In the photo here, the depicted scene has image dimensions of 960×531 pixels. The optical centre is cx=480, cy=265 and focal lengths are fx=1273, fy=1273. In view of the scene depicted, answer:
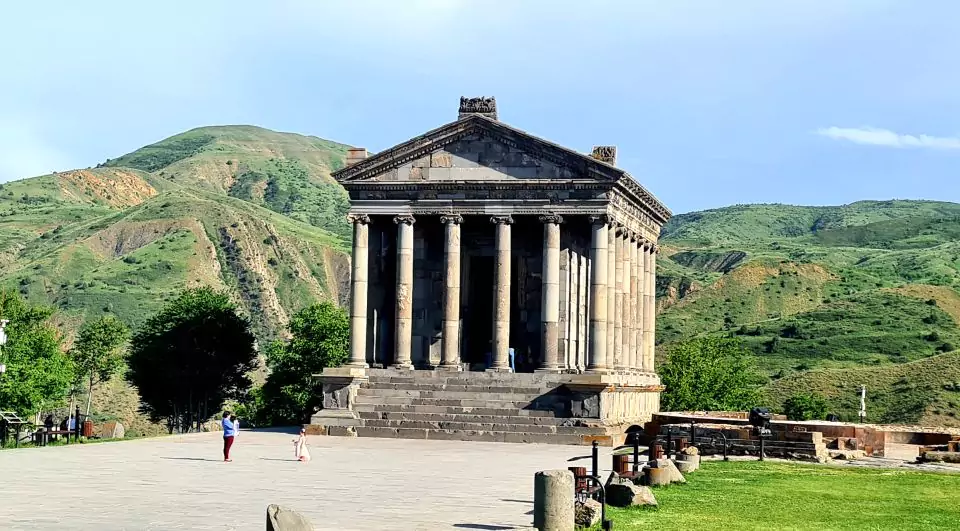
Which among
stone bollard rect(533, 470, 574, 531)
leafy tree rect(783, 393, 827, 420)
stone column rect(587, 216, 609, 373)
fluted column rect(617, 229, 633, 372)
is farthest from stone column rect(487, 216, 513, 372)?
leafy tree rect(783, 393, 827, 420)

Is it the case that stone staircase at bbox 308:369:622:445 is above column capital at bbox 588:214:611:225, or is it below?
below

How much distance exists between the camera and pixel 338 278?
19025 centimetres

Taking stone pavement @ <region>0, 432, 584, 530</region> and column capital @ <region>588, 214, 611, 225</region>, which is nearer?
stone pavement @ <region>0, 432, 584, 530</region>

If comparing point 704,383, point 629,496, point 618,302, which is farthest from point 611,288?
point 704,383

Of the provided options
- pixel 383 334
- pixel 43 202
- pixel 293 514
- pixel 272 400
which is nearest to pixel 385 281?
pixel 383 334

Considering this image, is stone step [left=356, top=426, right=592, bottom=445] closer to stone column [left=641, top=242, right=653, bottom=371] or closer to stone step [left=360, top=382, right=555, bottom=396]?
stone step [left=360, top=382, right=555, bottom=396]

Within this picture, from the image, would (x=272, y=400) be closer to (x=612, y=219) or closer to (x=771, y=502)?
(x=612, y=219)

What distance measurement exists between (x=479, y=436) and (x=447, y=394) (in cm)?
341

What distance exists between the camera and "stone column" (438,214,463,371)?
52281 mm

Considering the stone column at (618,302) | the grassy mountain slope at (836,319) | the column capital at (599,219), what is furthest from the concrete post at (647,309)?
the grassy mountain slope at (836,319)

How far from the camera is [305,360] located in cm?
7912

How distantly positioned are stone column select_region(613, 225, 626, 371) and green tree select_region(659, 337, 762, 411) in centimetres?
2742

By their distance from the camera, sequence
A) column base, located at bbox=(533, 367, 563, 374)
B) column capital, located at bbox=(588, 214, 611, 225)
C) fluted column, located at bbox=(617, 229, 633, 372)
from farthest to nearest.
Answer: fluted column, located at bbox=(617, 229, 633, 372)
column capital, located at bbox=(588, 214, 611, 225)
column base, located at bbox=(533, 367, 563, 374)

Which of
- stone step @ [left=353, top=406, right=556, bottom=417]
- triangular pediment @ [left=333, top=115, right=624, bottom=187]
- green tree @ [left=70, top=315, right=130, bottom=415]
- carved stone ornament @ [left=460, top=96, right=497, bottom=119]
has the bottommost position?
stone step @ [left=353, top=406, right=556, bottom=417]
